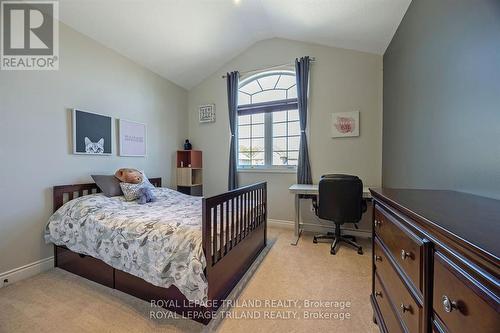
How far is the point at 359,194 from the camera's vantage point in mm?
2566

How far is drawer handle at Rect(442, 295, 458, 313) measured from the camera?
0.59 meters

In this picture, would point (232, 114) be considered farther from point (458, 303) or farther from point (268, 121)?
point (458, 303)

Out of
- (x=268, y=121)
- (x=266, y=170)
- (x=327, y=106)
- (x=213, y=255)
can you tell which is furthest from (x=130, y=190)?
(x=327, y=106)

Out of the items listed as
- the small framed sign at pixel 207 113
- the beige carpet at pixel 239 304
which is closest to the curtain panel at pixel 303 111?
the beige carpet at pixel 239 304

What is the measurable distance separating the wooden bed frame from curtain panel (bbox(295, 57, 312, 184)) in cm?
105

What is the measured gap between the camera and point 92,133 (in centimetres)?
269

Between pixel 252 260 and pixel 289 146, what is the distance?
2.06 m

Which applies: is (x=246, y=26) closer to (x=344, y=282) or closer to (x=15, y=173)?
(x=15, y=173)

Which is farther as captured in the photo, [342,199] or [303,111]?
[303,111]

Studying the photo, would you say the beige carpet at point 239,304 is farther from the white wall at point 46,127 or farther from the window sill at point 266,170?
the window sill at point 266,170

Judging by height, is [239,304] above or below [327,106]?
below

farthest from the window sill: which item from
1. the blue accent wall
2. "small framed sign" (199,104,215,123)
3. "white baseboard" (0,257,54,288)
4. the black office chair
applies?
"white baseboard" (0,257,54,288)

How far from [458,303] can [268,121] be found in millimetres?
3502

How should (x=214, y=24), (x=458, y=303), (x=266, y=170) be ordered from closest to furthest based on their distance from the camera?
1. (x=458, y=303)
2. (x=214, y=24)
3. (x=266, y=170)
